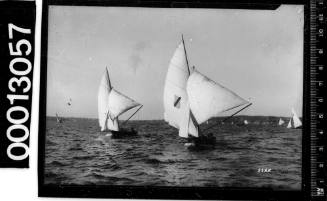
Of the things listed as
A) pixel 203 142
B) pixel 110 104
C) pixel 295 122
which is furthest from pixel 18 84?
pixel 295 122

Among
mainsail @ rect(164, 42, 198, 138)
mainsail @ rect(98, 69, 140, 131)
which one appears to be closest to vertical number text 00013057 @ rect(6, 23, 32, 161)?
mainsail @ rect(98, 69, 140, 131)

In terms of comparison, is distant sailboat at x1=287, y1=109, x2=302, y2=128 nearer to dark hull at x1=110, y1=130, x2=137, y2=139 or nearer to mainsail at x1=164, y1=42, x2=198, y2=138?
mainsail at x1=164, y1=42, x2=198, y2=138

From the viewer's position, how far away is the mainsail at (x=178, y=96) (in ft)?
4.03

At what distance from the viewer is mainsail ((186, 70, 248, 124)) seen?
1.23 metres

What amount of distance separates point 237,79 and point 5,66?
73 centimetres

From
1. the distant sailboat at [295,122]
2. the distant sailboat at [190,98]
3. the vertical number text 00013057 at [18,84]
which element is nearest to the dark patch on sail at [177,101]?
the distant sailboat at [190,98]

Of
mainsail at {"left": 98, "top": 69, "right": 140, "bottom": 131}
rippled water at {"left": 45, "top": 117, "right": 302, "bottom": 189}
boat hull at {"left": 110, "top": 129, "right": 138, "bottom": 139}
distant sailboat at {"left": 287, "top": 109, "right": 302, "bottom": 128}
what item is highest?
mainsail at {"left": 98, "top": 69, "right": 140, "bottom": 131}

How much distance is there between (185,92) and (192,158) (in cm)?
21

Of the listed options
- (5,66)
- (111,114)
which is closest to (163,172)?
(111,114)

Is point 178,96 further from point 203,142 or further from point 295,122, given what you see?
point 295,122

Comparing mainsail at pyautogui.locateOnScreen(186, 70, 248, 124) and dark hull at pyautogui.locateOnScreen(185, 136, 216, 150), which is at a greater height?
mainsail at pyautogui.locateOnScreen(186, 70, 248, 124)

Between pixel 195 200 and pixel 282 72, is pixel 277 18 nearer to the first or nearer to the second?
pixel 282 72

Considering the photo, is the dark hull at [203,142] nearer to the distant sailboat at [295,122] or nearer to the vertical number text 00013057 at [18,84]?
the distant sailboat at [295,122]

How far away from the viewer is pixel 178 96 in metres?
1.24
